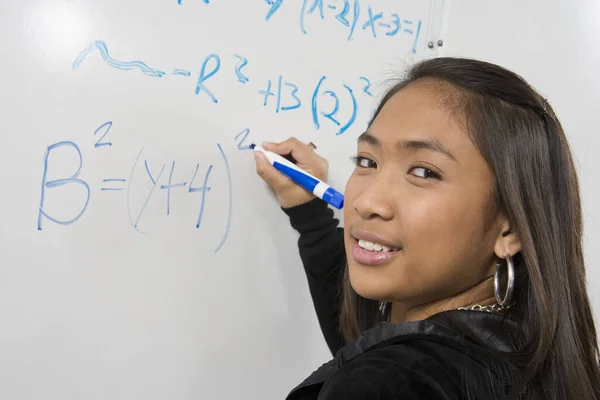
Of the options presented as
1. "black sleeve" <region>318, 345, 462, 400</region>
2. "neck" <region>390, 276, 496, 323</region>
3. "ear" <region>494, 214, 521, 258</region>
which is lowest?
"black sleeve" <region>318, 345, 462, 400</region>

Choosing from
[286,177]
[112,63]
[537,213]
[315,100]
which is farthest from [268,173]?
[537,213]

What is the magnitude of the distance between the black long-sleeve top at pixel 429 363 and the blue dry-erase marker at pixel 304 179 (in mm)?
235

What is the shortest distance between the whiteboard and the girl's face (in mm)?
204

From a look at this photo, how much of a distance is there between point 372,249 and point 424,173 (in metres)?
0.09

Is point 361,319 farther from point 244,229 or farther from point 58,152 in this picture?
point 58,152

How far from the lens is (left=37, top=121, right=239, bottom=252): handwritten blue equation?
0.69 m

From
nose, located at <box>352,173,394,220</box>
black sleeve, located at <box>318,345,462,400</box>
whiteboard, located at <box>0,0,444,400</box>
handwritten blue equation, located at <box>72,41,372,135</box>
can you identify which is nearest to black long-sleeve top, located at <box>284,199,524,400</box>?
black sleeve, located at <box>318,345,462,400</box>

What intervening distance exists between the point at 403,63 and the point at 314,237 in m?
0.29

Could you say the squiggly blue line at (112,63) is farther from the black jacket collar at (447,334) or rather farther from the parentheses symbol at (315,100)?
the black jacket collar at (447,334)

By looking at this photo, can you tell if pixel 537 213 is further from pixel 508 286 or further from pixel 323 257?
pixel 323 257

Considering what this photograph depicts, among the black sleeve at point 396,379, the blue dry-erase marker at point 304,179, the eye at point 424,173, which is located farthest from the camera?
the blue dry-erase marker at point 304,179

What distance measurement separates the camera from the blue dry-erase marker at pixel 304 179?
824 mm

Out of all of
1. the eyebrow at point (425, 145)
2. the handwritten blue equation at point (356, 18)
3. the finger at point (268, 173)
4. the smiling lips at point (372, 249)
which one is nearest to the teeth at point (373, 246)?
the smiling lips at point (372, 249)

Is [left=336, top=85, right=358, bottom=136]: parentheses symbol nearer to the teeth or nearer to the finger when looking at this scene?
the finger
